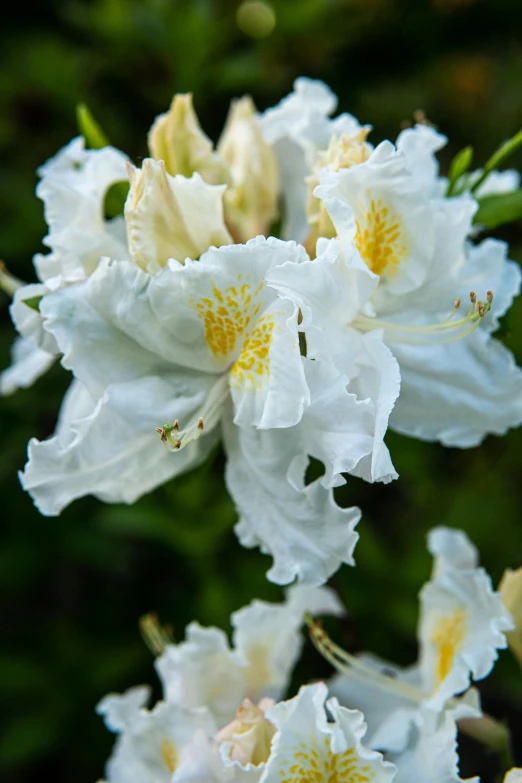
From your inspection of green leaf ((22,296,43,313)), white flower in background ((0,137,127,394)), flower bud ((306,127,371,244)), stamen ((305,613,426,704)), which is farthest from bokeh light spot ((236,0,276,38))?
stamen ((305,613,426,704))

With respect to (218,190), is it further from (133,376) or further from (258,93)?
(258,93)

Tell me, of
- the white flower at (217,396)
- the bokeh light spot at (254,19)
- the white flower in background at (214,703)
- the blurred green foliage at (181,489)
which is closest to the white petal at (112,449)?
the white flower at (217,396)

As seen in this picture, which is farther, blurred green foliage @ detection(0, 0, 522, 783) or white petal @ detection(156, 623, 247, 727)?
blurred green foliage @ detection(0, 0, 522, 783)

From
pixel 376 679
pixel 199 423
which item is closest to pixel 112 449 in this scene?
pixel 199 423

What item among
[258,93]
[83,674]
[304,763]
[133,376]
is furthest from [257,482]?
[258,93]

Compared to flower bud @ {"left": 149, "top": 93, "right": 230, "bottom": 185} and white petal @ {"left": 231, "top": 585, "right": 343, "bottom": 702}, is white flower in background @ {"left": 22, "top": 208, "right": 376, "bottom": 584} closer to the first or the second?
flower bud @ {"left": 149, "top": 93, "right": 230, "bottom": 185}

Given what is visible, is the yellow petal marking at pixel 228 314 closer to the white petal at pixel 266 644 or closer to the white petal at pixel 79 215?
the white petal at pixel 79 215
